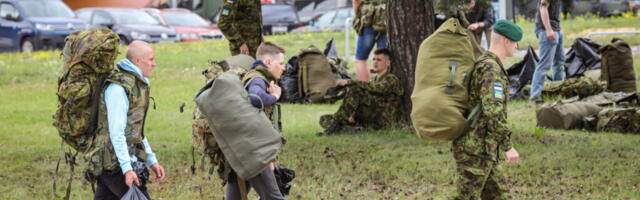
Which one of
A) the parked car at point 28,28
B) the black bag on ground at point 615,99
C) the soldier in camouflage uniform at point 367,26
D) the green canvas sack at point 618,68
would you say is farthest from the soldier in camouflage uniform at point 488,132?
the parked car at point 28,28

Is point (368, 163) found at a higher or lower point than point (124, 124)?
lower

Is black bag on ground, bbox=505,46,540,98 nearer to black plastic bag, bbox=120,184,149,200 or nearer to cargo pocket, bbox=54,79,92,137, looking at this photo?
black plastic bag, bbox=120,184,149,200

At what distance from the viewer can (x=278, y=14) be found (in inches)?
1157

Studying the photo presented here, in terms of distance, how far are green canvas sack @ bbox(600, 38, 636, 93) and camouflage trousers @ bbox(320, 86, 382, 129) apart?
3.08m

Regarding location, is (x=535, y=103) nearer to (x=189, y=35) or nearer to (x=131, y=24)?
(x=131, y=24)

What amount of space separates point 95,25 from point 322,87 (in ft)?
46.8

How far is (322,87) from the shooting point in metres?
12.6

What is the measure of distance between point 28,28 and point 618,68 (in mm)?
17511

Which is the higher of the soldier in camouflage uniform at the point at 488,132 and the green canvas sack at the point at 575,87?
the soldier in camouflage uniform at the point at 488,132

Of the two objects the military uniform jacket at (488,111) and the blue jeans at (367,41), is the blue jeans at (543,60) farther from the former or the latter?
the military uniform jacket at (488,111)

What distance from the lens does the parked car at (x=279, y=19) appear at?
28688 mm

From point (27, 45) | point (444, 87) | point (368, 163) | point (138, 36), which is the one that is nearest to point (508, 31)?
point (444, 87)

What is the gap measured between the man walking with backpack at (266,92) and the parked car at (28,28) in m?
20.0

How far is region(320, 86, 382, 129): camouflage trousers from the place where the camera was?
9.77 m
